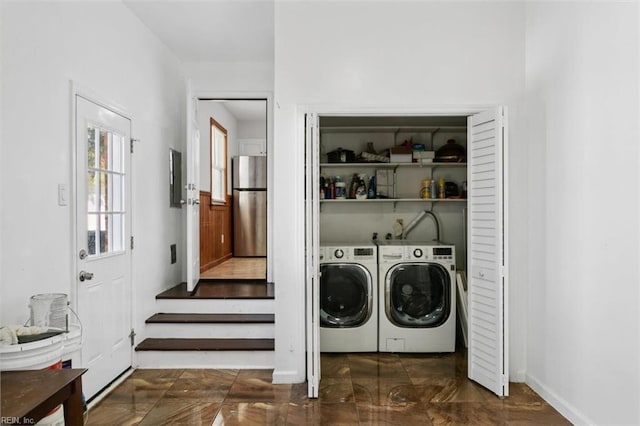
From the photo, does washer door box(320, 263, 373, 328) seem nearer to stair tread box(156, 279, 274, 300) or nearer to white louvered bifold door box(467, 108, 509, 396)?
stair tread box(156, 279, 274, 300)

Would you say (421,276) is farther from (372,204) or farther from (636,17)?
(636,17)

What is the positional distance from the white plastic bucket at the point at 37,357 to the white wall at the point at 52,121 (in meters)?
0.44

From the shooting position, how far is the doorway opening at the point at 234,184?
19.5 feet

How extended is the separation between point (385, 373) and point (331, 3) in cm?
286

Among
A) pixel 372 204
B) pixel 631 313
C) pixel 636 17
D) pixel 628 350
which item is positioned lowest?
pixel 628 350

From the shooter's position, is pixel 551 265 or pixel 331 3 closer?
A: pixel 551 265

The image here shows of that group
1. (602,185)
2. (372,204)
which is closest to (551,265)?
(602,185)

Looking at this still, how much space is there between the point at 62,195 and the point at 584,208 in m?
3.03

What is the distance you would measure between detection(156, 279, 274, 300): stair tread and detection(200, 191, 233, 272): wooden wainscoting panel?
1176 millimetres

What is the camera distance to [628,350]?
199 cm

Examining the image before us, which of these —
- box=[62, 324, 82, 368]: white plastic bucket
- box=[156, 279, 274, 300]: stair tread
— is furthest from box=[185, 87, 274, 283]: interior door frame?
box=[62, 324, 82, 368]: white plastic bucket

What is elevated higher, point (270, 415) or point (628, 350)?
point (628, 350)

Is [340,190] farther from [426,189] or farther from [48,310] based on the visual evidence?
[48,310]

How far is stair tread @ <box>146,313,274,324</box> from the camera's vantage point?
134 inches
